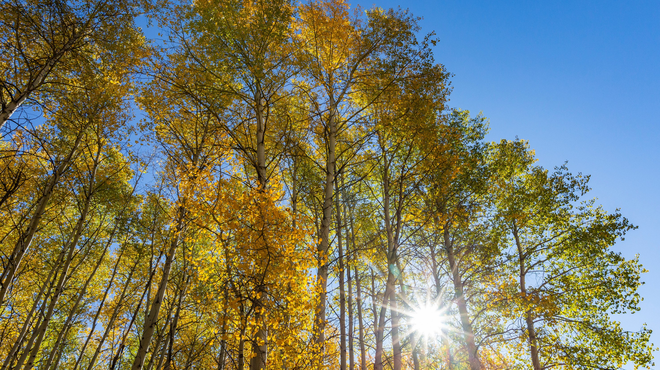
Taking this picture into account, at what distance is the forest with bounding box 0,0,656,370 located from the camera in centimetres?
380

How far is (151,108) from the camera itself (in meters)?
5.91

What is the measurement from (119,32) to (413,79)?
5.23 meters

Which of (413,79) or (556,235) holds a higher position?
(413,79)

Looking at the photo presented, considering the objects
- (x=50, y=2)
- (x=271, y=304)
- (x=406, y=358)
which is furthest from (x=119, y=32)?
(x=406, y=358)

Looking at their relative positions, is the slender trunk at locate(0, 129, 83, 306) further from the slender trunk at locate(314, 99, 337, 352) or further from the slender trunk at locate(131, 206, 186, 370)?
the slender trunk at locate(314, 99, 337, 352)

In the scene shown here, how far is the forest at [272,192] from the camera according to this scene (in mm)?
3803

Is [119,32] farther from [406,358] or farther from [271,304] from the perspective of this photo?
[406,358]

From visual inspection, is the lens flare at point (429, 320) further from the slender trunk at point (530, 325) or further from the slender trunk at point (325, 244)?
the slender trunk at point (325, 244)

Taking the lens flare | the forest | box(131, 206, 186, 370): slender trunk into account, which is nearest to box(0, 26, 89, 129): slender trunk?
the forest

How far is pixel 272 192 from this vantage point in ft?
12.0

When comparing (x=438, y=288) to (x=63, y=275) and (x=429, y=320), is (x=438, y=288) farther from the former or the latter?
(x=63, y=275)

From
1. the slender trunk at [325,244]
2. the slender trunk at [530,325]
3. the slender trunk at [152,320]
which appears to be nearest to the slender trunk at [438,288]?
the slender trunk at [530,325]

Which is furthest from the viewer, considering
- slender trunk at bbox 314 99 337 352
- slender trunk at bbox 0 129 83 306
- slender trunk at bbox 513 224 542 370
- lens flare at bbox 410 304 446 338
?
lens flare at bbox 410 304 446 338

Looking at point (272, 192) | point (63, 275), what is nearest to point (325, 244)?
point (272, 192)
